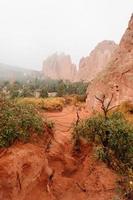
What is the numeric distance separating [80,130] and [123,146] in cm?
186

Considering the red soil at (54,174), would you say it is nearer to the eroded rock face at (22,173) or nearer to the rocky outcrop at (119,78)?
the eroded rock face at (22,173)

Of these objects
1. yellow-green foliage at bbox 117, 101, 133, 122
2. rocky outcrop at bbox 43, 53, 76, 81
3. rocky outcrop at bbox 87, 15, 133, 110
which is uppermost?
rocky outcrop at bbox 43, 53, 76, 81

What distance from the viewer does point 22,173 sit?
1020cm

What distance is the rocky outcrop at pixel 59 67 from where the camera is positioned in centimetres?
15188

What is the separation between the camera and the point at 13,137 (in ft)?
35.9

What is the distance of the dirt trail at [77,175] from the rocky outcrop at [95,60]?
104m

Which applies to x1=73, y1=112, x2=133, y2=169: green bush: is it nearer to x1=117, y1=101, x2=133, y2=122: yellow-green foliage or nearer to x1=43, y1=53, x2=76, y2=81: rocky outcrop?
x1=117, y1=101, x2=133, y2=122: yellow-green foliage

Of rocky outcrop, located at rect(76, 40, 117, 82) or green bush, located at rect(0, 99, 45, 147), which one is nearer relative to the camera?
green bush, located at rect(0, 99, 45, 147)

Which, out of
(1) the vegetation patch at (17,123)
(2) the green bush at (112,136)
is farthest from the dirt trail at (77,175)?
(1) the vegetation patch at (17,123)

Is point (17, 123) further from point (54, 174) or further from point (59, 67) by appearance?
point (59, 67)

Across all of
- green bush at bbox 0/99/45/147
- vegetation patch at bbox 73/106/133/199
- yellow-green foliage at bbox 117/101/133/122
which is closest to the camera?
green bush at bbox 0/99/45/147

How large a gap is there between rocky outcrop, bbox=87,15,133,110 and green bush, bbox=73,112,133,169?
31.1ft

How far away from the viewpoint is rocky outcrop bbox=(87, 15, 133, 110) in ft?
73.6

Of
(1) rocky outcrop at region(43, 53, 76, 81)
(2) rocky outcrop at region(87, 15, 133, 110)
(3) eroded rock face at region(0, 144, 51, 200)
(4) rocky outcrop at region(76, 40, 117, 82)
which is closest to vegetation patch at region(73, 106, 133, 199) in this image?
(3) eroded rock face at region(0, 144, 51, 200)
